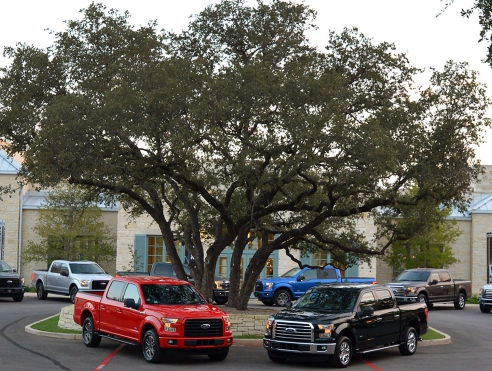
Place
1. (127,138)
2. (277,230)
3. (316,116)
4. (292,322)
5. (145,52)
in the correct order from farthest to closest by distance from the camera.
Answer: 1. (277,230)
2. (145,52)
3. (127,138)
4. (316,116)
5. (292,322)

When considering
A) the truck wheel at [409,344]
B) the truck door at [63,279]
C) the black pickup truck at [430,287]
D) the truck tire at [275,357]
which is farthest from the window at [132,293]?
the black pickup truck at [430,287]

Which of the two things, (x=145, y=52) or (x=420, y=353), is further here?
(x=145, y=52)

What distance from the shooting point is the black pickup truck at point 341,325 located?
15.9 metres

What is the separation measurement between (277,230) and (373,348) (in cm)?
892

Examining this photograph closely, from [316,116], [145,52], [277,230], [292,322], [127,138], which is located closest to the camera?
[292,322]

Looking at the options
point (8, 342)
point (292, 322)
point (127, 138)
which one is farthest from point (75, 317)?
point (292, 322)

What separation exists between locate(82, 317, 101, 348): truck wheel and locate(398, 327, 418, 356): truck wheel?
23.1 ft

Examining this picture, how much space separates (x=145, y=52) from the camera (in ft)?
69.3

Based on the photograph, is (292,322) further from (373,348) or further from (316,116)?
(316,116)

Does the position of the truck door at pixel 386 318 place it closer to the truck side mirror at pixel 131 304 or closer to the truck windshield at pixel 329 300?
the truck windshield at pixel 329 300

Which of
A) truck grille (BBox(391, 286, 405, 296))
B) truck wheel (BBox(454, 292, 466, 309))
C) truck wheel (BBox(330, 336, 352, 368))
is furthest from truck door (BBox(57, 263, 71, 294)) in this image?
truck wheel (BBox(330, 336, 352, 368))

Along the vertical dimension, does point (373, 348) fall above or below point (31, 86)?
below

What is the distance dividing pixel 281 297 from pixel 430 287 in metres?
6.31

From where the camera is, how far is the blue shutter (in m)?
41.4
